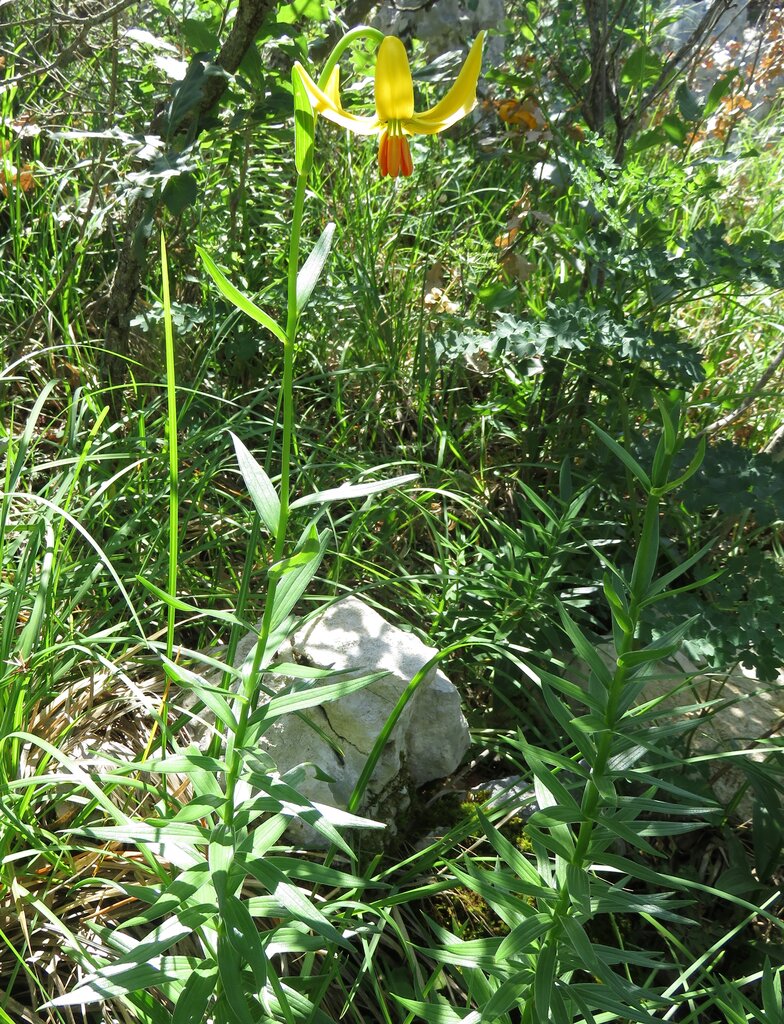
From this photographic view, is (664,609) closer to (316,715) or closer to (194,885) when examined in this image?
(316,715)

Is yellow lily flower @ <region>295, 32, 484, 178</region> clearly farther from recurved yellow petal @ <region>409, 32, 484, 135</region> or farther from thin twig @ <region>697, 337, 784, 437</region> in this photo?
thin twig @ <region>697, 337, 784, 437</region>

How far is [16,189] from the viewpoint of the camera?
2.60 m

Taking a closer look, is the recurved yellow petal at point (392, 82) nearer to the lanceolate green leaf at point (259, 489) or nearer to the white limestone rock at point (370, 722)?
the lanceolate green leaf at point (259, 489)

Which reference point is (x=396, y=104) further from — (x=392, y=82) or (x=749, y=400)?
(x=749, y=400)

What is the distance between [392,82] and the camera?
1.03m

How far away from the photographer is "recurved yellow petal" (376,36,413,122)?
1.01 metres

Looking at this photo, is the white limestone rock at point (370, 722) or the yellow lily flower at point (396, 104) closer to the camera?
the yellow lily flower at point (396, 104)

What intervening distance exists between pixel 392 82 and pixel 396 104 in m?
0.03

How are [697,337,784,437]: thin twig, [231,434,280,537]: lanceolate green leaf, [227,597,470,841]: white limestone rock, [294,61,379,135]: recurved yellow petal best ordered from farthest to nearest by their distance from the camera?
[697,337,784,437]: thin twig, [227,597,470,841]: white limestone rock, [231,434,280,537]: lanceolate green leaf, [294,61,379,135]: recurved yellow petal

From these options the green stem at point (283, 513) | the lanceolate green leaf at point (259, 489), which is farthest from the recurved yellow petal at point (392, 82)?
the lanceolate green leaf at point (259, 489)

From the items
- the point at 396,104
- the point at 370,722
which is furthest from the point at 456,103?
the point at 370,722

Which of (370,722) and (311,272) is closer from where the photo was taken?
(311,272)

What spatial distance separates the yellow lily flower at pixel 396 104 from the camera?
3.26 feet

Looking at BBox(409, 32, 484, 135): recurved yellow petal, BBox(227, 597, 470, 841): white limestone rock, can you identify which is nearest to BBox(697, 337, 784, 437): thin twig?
BBox(227, 597, 470, 841): white limestone rock
